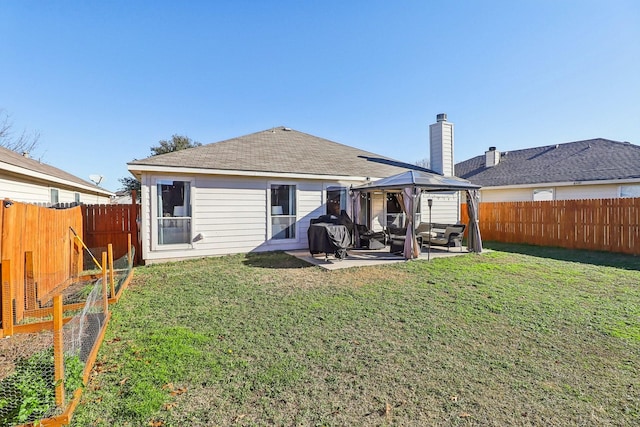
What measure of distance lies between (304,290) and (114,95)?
15.8 m

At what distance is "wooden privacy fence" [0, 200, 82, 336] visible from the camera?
3.75 meters

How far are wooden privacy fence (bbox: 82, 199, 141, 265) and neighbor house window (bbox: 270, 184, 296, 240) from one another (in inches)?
156

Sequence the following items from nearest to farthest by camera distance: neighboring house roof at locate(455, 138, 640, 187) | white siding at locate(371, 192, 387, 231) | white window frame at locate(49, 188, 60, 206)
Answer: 1. white siding at locate(371, 192, 387, 231)
2. white window frame at locate(49, 188, 60, 206)
3. neighboring house roof at locate(455, 138, 640, 187)

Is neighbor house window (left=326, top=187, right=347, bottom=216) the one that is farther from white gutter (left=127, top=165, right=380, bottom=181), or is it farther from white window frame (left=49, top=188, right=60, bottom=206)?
white window frame (left=49, top=188, right=60, bottom=206)

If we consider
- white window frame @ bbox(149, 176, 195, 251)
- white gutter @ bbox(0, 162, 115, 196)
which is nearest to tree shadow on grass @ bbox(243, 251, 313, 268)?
white window frame @ bbox(149, 176, 195, 251)

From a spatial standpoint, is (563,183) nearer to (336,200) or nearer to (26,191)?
(336,200)

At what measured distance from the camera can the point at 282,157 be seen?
Answer: 10531 millimetres

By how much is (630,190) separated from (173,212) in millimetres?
17418

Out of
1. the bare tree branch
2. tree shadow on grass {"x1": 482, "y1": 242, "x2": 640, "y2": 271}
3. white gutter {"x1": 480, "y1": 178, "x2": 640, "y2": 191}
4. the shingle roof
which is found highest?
the bare tree branch

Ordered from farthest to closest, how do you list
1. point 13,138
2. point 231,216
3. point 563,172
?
point 13,138
point 563,172
point 231,216

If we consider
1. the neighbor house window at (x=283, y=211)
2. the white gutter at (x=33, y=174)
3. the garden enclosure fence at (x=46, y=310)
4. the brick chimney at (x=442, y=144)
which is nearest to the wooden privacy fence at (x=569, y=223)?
the brick chimney at (x=442, y=144)

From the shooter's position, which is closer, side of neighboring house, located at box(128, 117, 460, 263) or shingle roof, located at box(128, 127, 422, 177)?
side of neighboring house, located at box(128, 117, 460, 263)

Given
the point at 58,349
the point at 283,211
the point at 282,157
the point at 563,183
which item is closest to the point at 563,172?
the point at 563,183

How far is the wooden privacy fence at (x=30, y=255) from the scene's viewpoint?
375cm
